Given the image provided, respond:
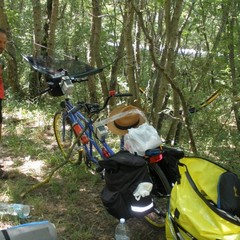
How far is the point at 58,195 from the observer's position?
148 inches

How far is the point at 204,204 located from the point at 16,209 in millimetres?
1926

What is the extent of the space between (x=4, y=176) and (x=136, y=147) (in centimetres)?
198

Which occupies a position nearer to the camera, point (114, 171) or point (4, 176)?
point (114, 171)

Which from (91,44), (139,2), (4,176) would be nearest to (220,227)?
(4,176)

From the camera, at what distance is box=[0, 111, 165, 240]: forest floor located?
10.4 feet

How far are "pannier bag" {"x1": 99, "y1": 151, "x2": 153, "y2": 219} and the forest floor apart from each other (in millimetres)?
545

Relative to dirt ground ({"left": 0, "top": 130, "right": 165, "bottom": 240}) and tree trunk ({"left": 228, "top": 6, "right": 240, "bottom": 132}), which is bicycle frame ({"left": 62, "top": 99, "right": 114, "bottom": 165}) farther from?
tree trunk ({"left": 228, "top": 6, "right": 240, "bottom": 132})

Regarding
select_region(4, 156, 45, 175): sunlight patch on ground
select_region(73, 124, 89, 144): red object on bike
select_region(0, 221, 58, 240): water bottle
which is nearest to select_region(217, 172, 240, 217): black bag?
select_region(0, 221, 58, 240): water bottle

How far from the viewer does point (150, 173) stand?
9.98ft

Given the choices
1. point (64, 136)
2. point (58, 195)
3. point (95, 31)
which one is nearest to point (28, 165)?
point (64, 136)

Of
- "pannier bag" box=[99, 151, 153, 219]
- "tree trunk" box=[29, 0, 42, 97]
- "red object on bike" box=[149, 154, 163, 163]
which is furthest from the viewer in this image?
"tree trunk" box=[29, 0, 42, 97]

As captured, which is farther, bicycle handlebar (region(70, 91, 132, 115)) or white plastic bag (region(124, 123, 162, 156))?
bicycle handlebar (region(70, 91, 132, 115))

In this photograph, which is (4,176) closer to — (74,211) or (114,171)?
(74,211)

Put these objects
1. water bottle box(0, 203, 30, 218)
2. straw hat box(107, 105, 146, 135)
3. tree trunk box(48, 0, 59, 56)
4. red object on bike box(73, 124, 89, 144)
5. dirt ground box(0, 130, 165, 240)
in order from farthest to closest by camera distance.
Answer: tree trunk box(48, 0, 59, 56), red object on bike box(73, 124, 89, 144), straw hat box(107, 105, 146, 135), water bottle box(0, 203, 30, 218), dirt ground box(0, 130, 165, 240)
